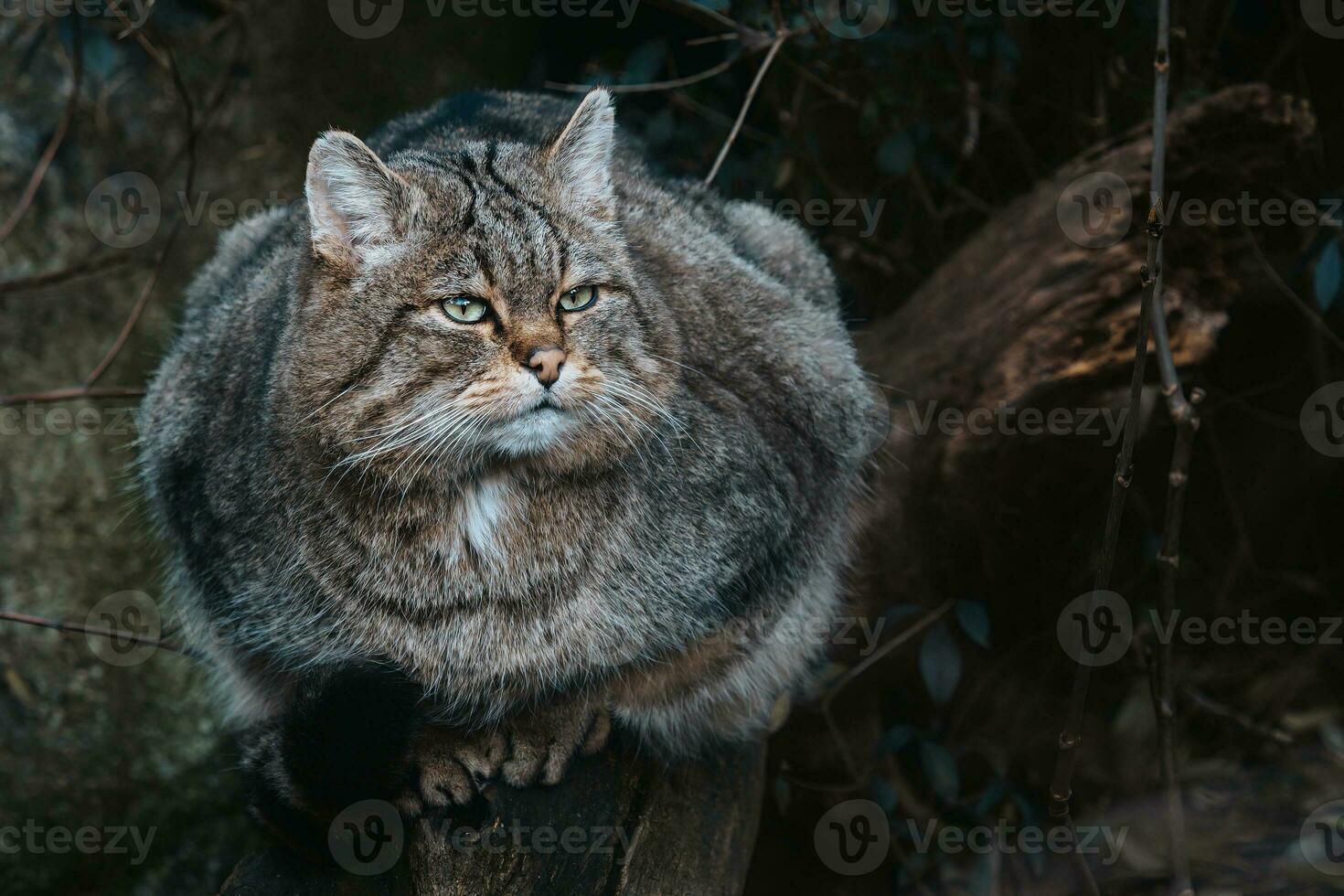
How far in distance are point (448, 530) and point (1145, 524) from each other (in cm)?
274

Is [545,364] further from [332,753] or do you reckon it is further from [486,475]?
[332,753]

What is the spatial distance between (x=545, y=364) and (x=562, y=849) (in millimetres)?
1042

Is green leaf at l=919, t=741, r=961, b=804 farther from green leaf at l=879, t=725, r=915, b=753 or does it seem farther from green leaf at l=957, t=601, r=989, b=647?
green leaf at l=957, t=601, r=989, b=647

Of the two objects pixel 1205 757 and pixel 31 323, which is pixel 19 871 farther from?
pixel 1205 757

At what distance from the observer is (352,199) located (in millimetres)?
2348

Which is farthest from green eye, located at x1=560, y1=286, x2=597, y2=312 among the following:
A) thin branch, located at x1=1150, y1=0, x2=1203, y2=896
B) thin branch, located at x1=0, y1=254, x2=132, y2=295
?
thin branch, located at x1=0, y1=254, x2=132, y2=295

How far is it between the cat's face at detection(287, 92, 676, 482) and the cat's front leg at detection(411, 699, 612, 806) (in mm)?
593

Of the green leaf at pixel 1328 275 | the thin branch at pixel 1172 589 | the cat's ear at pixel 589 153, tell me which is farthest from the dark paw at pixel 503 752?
the green leaf at pixel 1328 275

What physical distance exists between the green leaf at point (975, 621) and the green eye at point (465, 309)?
6.56 ft

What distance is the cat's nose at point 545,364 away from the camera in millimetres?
2244

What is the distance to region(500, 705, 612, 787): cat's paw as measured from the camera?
2541 mm

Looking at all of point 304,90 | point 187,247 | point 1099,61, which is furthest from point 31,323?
point 1099,61

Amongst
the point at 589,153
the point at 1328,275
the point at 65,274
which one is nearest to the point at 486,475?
the point at 589,153

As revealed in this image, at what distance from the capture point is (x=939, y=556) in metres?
3.71
